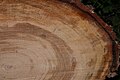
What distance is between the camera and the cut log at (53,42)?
1.45 m

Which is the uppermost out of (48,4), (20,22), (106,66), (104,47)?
(48,4)

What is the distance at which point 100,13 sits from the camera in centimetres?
191

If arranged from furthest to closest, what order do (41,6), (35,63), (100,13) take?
1. (100,13)
2. (35,63)
3. (41,6)

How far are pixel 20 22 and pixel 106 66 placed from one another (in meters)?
0.50

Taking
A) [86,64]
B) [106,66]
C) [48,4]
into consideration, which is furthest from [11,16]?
[106,66]

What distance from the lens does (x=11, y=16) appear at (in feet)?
4.75

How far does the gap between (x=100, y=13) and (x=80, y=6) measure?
456mm

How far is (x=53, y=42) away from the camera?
1.54 m

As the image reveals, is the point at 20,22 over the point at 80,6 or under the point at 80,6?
under

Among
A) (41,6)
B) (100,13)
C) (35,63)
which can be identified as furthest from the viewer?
(100,13)

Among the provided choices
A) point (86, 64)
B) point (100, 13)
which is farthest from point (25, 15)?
point (100, 13)

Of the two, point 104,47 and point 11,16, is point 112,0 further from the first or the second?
point 11,16

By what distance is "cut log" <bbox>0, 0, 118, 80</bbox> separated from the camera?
57.2 inches

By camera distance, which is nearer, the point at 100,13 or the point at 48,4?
the point at 48,4
